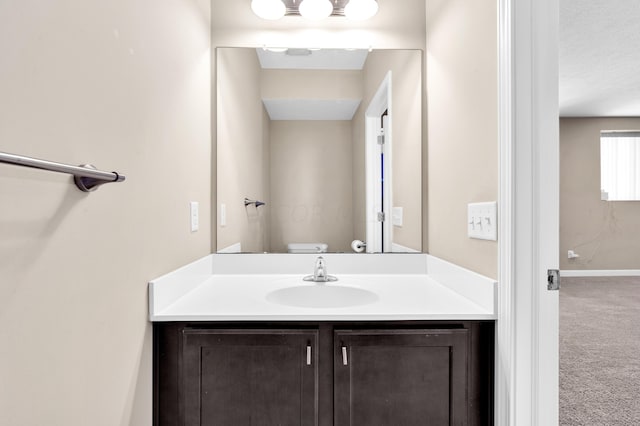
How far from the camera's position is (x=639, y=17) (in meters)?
2.76

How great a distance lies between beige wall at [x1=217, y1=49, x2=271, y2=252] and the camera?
1.76m

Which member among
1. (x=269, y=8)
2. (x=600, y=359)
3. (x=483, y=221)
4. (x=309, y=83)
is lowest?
(x=600, y=359)

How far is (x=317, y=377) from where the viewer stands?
1122mm

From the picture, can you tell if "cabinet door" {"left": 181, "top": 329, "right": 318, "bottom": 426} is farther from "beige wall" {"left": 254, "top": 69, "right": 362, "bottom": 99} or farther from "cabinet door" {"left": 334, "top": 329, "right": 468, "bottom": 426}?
"beige wall" {"left": 254, "top": 69, "right": 362, "bottom": 99}

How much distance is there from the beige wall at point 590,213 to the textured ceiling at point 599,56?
430 mm

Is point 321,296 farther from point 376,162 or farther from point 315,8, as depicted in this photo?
point 315,8

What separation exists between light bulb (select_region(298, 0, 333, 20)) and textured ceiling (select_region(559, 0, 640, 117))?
6.21 ft

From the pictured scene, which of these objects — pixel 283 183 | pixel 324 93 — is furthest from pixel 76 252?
pixel 324 93

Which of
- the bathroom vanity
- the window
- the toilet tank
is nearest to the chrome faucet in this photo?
the toilet tank

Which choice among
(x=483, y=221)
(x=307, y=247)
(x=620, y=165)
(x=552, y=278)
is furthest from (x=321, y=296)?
(x=620, y=165)

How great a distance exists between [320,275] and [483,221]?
703 millimetres

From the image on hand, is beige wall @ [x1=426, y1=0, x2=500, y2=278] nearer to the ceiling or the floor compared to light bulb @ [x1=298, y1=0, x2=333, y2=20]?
nearer to the floor

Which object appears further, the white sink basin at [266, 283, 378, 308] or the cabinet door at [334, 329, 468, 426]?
the white sink basin at [266, 283, 378, 308]

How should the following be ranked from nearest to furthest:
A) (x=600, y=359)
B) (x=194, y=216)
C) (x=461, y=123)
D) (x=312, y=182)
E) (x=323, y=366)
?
1. (x=323, y=366)
2. (x=461, y=123)
3. (x=194, y=216)
4. (x=312, y=182)
5. (x=600, y=359)
